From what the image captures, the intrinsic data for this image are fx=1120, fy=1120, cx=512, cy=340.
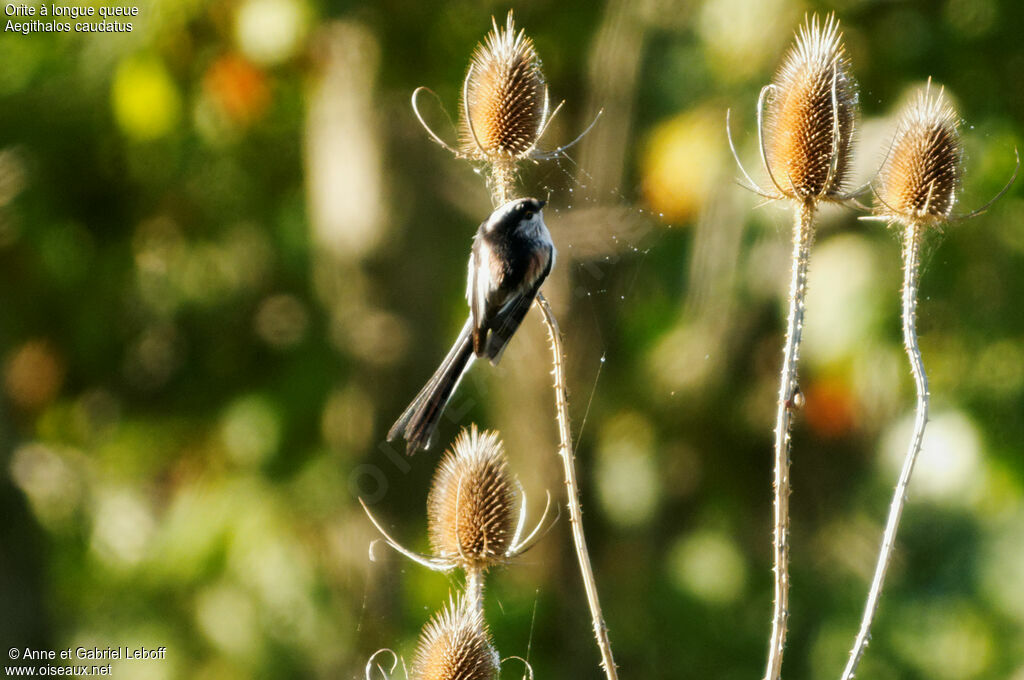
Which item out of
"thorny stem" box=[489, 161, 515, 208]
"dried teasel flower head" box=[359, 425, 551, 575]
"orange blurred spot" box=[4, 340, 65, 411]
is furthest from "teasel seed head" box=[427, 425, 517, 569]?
"orange blurred spot" box=[4, 340, 65, 411]

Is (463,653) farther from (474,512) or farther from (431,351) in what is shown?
(431,351)

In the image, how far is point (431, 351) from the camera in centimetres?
874

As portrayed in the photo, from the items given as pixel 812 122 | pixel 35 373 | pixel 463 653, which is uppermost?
pixel 812 122

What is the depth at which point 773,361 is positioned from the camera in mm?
9422

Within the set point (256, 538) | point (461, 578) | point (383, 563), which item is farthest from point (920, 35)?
point (256, 538)

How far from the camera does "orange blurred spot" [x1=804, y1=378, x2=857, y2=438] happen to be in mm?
8078

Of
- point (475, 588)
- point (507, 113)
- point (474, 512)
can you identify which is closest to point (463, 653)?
point (475, 588)

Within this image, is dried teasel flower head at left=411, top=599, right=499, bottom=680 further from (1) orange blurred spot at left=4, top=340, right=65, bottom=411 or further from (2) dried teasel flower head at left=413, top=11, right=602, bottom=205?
(1) orange blurred spot at left=4, top=340, right=65, bottom=411

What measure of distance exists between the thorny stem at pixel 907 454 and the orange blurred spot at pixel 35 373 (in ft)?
28.2

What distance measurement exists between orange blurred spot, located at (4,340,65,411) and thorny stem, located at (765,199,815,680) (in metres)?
Result: 8.53

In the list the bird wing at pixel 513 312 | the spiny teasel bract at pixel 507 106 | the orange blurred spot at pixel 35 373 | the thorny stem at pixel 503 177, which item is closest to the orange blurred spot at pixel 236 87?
the orange blurred spot at pixel 35 373

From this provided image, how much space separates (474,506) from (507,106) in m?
0.98

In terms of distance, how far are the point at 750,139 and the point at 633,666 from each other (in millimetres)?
4656

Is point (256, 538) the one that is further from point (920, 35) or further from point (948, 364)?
point (920, 35)
